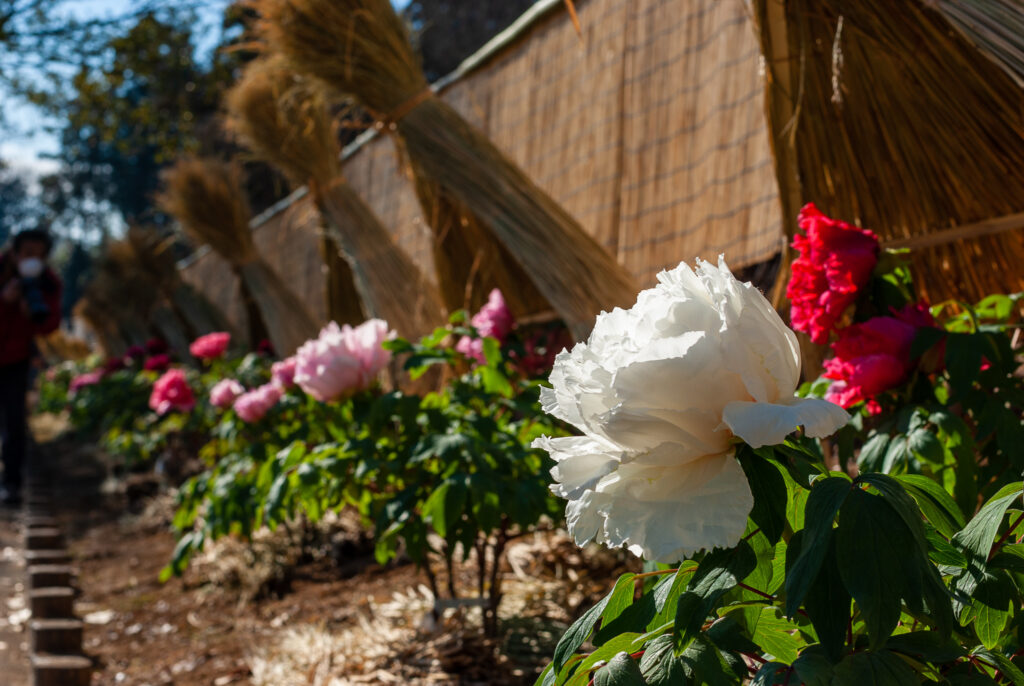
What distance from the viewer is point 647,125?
3.23 meters

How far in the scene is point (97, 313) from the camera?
53.3ft

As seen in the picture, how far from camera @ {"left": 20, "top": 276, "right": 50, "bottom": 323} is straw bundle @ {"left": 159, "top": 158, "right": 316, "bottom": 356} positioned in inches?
41.6

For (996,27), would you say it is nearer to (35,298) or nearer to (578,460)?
(578,460)

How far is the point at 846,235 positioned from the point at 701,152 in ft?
5.15

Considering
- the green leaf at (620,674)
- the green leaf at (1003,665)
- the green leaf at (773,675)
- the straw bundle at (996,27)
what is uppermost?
the straw bundle at (996,27)

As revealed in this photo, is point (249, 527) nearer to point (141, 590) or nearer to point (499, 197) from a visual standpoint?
point (499, 197)

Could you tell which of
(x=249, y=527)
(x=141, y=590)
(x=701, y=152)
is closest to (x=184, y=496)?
(x=249, y=527)

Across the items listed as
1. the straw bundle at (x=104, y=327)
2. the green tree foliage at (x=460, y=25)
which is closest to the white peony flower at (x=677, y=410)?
the green tree foliage at (x=460, y=25)

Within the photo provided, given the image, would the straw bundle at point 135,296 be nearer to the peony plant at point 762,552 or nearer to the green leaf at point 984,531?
the peony plant at point 762,552

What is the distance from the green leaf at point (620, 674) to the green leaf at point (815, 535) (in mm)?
128

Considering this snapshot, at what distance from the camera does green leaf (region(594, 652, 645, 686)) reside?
0.67 metres

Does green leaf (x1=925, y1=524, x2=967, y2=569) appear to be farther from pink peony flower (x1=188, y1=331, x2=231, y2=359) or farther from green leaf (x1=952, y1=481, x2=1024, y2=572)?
pink peony flower (x1=188, y1=331, x2=231, y2=359)

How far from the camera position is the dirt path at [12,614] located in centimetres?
281

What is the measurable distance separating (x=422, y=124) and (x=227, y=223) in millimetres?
4305
